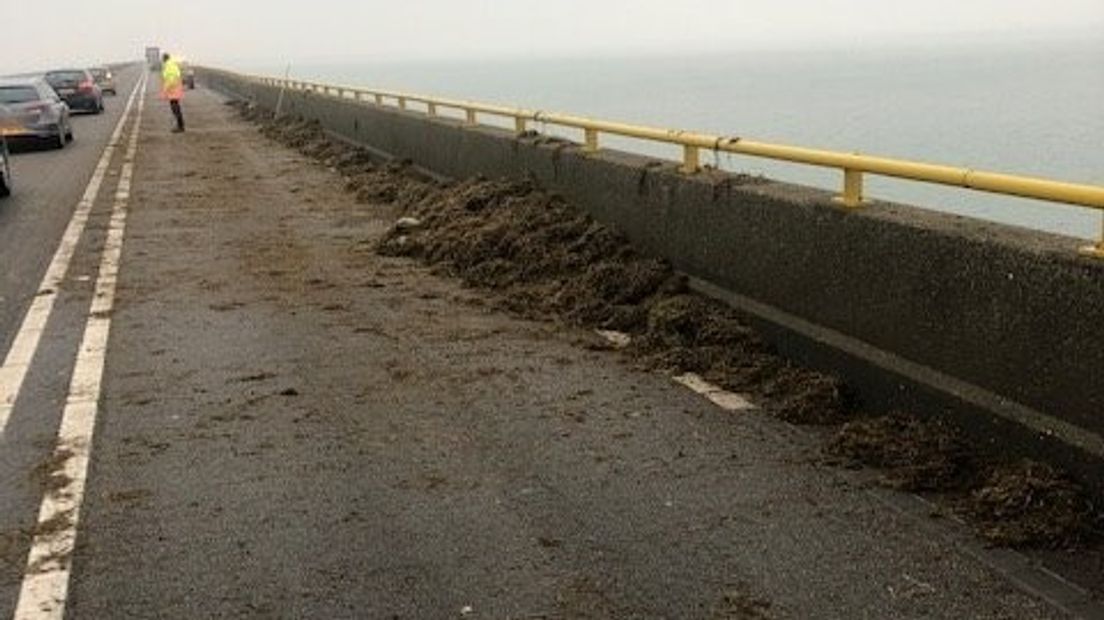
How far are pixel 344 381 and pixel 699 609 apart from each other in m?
3.37

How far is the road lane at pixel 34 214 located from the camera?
377 inches

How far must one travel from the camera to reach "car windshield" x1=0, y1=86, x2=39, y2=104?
25.9m

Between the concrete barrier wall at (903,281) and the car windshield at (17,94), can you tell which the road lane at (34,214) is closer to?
the car windshield at (17,94)

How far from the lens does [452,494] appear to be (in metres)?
4.92

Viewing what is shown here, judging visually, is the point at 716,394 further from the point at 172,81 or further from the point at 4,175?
the point at 172,81

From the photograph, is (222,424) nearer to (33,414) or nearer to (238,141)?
(33,414)

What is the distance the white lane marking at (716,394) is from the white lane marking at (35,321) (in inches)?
136

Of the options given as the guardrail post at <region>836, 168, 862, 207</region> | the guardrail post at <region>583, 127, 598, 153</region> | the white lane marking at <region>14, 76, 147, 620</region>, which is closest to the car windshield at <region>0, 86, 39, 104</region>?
the white lane marking at <region>14, 76, 147, 620</region>

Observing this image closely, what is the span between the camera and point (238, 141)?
27.3 m

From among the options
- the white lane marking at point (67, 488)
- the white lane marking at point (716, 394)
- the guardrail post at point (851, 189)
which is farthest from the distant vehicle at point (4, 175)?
the guardrail post at point (851, 189)

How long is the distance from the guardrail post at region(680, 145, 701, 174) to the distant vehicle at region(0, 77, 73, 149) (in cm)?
2117

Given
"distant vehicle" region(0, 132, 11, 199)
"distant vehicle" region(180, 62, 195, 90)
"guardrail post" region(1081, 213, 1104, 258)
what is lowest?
"distant vehicle" region(0, 132, 11, 199)

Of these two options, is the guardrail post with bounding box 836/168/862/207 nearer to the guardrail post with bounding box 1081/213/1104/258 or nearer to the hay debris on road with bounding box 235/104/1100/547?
the hay debris on road with bounding box 235/104/1100/547

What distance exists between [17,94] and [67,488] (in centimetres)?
2371
